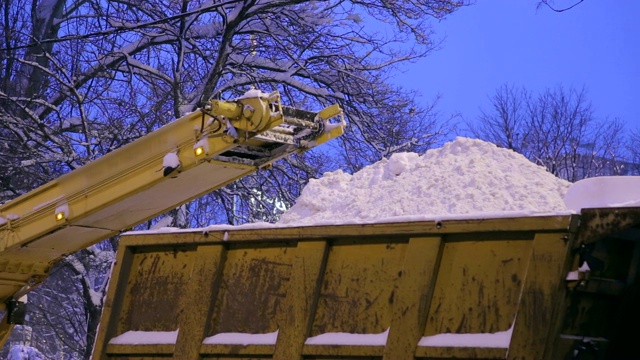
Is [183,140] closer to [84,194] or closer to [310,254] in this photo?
[84,194]

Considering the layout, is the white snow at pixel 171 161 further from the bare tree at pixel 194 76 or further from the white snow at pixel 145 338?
the bare tree at pixel 194 76

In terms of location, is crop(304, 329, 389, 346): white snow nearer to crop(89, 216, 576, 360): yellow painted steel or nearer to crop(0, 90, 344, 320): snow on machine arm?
crop(89, 216, 576, 360): yellow painted steel

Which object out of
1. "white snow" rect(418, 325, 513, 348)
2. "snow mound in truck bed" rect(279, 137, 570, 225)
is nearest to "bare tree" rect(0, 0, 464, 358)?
"snow mound in truck bed" rect(279, 137, 570, 225)

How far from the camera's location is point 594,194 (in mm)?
4562

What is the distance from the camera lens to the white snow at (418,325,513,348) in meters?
4.59

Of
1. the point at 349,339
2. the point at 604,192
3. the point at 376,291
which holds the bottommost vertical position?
the point at 349,339

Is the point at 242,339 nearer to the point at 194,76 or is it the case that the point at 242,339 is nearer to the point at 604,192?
the point at 604,192

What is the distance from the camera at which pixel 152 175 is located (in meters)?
7.36

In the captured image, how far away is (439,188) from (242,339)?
3181mm

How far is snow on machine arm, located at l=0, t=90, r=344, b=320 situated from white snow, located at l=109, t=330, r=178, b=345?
1.50 m

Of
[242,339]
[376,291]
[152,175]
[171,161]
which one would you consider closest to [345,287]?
[376,291]

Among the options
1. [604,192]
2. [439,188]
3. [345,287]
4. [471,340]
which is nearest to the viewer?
[604,192]

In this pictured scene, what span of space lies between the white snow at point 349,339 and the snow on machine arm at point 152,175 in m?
2.07

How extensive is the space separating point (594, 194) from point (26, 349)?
50.6 ft
